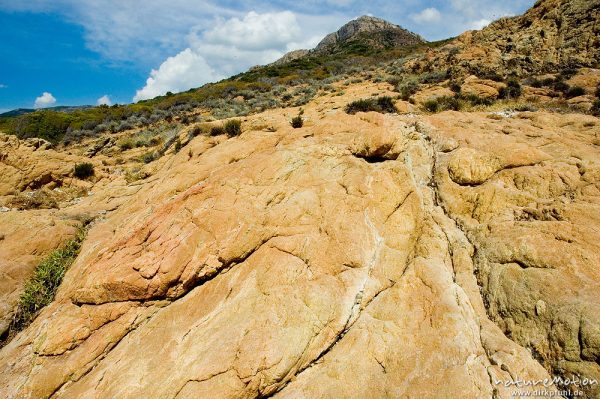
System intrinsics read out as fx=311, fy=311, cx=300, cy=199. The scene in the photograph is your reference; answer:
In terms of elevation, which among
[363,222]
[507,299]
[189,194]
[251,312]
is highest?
[189,194]

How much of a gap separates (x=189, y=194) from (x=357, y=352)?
221 inches

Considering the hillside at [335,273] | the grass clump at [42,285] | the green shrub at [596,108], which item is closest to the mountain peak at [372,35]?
the green shrub at [596,108]

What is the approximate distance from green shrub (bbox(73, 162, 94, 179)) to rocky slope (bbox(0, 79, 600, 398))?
7749mm

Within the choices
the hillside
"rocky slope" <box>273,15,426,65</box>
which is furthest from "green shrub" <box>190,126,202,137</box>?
"rocky slope" <box>273,15,426,65</box>

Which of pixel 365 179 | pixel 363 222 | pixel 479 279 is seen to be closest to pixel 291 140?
pixel 365 179

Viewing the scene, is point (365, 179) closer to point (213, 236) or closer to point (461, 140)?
point (461, 140)

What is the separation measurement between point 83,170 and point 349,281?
52.0ft

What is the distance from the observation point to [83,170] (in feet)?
52.4

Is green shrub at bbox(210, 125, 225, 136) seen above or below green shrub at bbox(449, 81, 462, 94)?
above

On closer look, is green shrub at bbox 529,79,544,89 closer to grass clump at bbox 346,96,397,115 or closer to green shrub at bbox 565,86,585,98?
green shrub at bbox 565,86,585,98

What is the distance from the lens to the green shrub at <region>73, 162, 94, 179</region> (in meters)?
15.9

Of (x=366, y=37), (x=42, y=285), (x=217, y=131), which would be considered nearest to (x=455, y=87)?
(x=217, y=131)

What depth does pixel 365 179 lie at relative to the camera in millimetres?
7824

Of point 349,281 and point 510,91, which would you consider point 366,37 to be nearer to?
point 510,91
